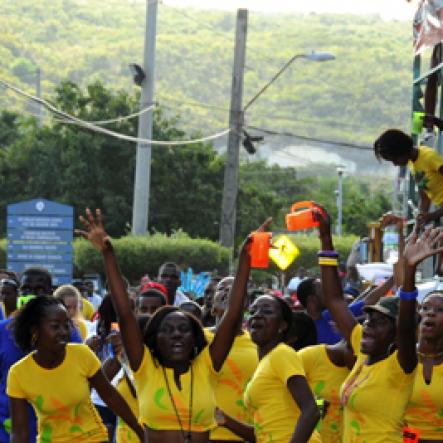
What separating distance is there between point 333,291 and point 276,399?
2.43 feet

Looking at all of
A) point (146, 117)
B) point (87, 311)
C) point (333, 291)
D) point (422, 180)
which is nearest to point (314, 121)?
point (146, 117)

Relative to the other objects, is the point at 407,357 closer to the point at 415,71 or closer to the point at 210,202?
the point at 415,71

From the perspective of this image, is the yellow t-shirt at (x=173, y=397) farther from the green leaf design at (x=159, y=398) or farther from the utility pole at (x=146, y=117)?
the utility pole at (x=146, y=117)

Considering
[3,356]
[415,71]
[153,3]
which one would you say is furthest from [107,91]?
[3,356]

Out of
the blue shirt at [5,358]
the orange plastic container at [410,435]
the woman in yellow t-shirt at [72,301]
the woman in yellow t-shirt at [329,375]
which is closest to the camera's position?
the orange plastic container at [410,435]

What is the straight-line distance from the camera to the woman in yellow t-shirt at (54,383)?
7535 millimetres

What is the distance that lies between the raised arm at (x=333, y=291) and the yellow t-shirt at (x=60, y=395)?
1.38 m

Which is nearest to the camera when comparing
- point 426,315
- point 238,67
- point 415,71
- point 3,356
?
point 426,315

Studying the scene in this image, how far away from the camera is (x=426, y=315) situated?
24.4ft

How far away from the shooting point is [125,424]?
814 cm

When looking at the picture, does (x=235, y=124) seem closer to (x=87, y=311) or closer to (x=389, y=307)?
(x=87, y=311)

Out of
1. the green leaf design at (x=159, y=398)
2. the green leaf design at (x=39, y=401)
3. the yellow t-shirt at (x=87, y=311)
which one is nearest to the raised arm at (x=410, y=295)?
the green leaf design at (x=159, y=398)

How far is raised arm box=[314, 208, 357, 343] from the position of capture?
295 inches

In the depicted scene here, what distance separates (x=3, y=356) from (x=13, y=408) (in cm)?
129
